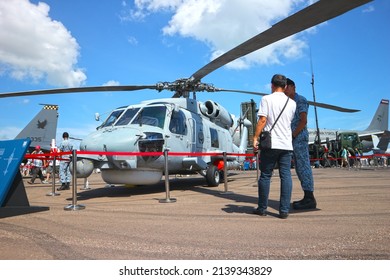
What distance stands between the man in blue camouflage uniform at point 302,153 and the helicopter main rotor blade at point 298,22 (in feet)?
3.34

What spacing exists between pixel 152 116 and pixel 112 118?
1144 mm

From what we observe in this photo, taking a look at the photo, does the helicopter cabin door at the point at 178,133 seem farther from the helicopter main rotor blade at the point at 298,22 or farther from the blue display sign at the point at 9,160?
the blue display sign at the point at 9,160

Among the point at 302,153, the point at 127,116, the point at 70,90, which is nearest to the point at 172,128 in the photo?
the point at 127,116

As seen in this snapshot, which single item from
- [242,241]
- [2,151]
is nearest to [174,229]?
[242,241]

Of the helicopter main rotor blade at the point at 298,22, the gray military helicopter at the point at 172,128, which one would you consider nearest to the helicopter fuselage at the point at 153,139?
the gray military helicopter at the point at 172,128

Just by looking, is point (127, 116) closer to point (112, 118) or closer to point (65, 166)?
point (112, 118)

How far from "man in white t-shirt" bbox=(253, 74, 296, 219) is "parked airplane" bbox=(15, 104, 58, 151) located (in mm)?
22442

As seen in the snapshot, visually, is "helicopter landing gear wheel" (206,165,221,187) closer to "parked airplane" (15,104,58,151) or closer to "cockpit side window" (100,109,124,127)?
"cockpit side window" (100,109,124,127)

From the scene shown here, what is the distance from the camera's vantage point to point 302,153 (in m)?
4.82

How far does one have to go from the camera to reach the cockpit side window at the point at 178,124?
328 inches

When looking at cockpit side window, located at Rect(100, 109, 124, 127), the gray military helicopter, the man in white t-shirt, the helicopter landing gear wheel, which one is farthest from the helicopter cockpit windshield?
the man in white t-shirt

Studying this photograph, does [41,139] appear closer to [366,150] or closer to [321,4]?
[321,4]

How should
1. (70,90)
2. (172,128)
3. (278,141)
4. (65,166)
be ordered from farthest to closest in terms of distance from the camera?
1. (65,166)
2. (172,128)
3. (70,90)
4. (278,141)

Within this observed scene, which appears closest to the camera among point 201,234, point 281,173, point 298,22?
point 201,234
